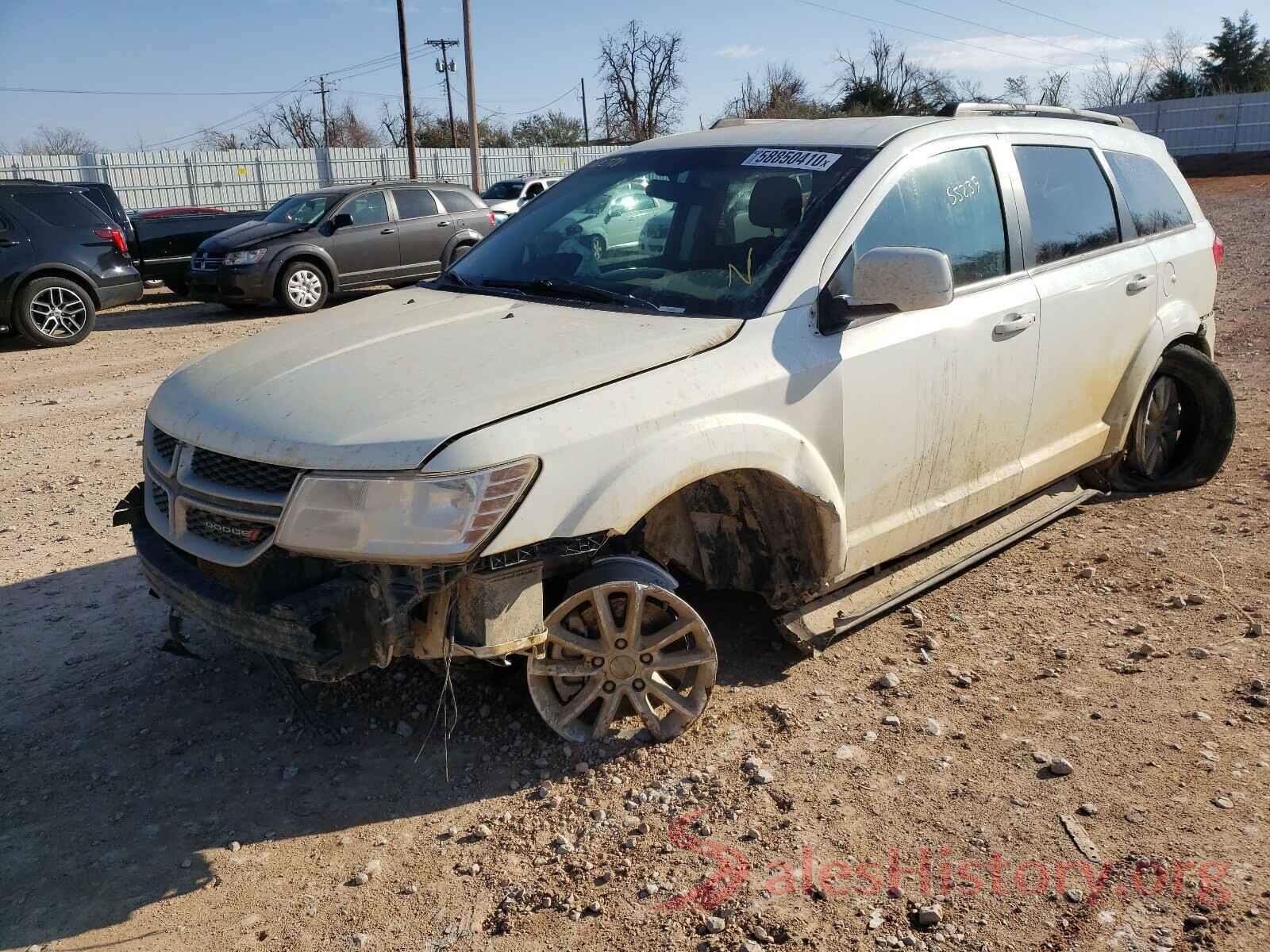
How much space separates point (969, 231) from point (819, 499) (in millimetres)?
1325

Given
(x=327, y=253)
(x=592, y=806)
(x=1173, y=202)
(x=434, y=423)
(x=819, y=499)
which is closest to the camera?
(x=434, y=423)

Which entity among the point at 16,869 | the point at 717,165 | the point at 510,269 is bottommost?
the point at 16,869

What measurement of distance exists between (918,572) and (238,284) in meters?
11.4

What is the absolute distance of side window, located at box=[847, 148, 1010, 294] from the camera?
143 inches

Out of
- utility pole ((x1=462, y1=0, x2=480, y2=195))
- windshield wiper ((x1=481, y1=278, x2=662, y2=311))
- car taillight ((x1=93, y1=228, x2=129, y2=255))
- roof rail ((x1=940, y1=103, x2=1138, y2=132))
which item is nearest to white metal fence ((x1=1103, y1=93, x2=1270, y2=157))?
utility pole ((x1=462, y1=0, x2=480, y2=195))

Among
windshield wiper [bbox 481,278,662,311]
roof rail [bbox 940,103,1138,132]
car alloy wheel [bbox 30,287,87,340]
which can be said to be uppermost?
roof rail [bbox 940,103,1138,132]

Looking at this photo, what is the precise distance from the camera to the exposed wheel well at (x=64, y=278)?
11.5 m

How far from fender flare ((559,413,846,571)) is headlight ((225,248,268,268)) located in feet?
37.9

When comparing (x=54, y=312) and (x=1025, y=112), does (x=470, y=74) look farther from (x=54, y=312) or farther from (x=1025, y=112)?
(x=1025, y=112)

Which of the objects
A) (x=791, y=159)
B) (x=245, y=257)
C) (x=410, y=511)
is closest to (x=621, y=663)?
(x=410, y=511)

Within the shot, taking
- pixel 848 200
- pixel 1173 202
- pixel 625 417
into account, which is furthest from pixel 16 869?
pixel 1173 202

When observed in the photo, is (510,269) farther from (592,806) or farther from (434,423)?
(592,806)

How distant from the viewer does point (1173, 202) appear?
5.28 meters

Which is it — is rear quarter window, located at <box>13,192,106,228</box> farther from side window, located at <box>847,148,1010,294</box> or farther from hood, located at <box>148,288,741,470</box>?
side window, located at <box>847,148,1010,294</box>
